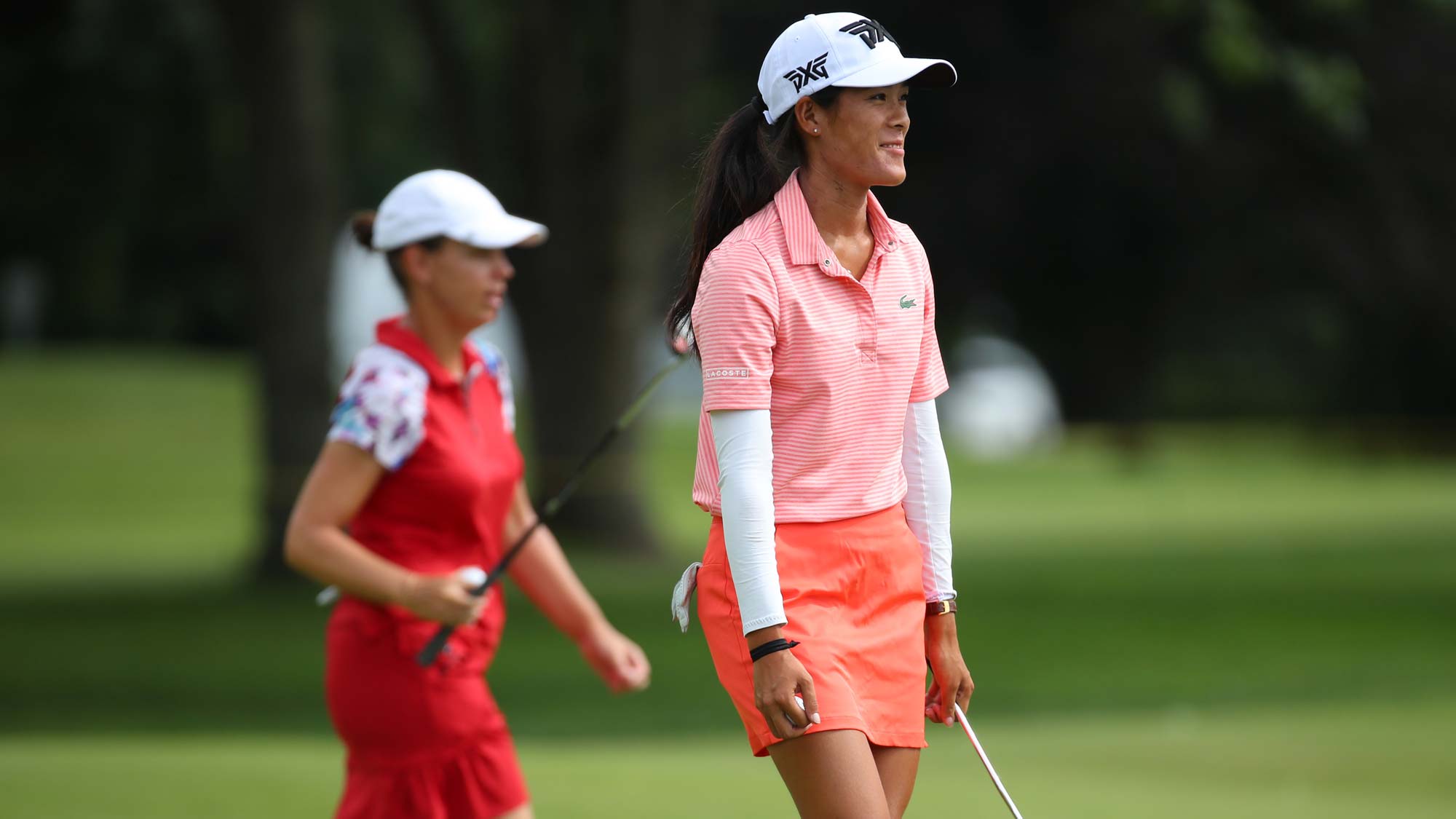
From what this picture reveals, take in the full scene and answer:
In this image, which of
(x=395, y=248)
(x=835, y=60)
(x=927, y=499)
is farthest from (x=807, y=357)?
(x=395, y=248)

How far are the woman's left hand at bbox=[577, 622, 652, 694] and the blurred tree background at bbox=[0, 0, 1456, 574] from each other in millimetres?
9750

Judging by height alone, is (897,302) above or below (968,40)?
below

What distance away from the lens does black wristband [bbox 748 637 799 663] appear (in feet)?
11.6

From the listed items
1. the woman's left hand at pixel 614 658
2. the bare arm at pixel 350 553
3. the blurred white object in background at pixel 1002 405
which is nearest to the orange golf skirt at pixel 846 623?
the bare arm at pixel 350 553

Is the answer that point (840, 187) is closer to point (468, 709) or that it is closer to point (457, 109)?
point (468, 709)

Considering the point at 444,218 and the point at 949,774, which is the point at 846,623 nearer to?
the point at 444,218

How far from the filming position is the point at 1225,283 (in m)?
25.7

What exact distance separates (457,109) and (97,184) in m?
6.32

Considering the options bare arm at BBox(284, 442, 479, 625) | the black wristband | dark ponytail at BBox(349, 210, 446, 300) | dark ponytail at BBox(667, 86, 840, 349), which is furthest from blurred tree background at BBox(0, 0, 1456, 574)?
the black wristband

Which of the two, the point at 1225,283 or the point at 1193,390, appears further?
the point at 1193,390

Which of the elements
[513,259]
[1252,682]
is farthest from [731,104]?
[1252,682]

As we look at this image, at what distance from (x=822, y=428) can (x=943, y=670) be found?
2.06 feet

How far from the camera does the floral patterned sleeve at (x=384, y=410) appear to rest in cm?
463

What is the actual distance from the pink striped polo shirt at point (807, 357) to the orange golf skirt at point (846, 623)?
0.16 ft
